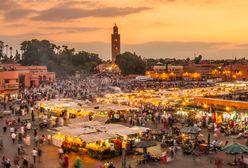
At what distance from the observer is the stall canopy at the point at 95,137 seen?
17.2m

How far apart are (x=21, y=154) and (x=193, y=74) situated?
83.1 meters

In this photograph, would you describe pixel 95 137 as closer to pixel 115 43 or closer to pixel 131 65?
pixel 131 65

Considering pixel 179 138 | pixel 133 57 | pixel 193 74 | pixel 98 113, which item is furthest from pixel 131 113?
pixel 193 74

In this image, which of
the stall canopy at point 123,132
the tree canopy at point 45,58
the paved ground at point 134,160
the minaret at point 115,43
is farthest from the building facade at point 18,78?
the minaret at point 115,43

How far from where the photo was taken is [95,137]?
57.3ft

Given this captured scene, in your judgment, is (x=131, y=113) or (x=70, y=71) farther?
(x=70, y=71)

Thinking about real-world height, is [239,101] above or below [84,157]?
above

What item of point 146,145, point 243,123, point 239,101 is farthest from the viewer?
point 239,101

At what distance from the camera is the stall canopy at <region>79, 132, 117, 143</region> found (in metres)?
17.2

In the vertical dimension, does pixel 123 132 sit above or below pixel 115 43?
below

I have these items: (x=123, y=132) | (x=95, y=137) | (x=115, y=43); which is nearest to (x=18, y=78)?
(x=123, y=132)

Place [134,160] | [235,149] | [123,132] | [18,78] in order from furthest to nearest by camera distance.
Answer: [18,78] < [123,132] < [134,160] < [235,149]

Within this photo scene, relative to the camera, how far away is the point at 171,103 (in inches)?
1331

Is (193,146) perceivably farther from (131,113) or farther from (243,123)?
(131,113)
